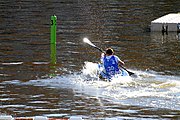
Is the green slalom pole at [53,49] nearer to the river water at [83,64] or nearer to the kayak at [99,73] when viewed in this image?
the river water at [83,64]

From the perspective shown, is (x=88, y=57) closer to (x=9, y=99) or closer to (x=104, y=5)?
(x=9, y=99)

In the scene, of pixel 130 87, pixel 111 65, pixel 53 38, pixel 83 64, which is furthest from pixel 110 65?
pixel 53 38

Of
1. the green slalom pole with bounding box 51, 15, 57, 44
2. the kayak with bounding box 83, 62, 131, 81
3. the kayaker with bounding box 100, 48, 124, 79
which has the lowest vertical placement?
the kayak with bounding box 83, 62, 131, 81

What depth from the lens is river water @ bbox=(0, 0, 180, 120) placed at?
20750 millimetres

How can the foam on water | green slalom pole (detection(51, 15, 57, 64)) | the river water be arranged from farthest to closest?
1. green slalom pole (detection(51, 15, 57, 64))
2. the foam on water
3. the river water

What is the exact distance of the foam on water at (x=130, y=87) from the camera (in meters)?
21.5

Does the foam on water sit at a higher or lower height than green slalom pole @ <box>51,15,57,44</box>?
lower

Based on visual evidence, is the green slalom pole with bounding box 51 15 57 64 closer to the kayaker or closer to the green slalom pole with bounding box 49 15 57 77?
the green slalom pole with bounding box 49 15 57 77

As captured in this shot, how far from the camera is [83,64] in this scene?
28797 millimetres

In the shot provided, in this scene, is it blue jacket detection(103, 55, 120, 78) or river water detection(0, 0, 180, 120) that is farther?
blue jacket detection(103, 55, 120, 78)

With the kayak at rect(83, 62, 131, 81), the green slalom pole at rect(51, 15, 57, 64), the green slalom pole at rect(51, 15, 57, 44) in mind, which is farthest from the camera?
the green slalom pole at rect(51, 15, 57, 44)

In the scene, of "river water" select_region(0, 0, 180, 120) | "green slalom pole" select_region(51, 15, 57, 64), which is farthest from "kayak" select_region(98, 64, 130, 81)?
"green slalom pole" select_region(51, 15, 57, 64)

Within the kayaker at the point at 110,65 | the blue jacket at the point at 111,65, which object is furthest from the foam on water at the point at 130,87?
the blue jacket at the point at 111,65

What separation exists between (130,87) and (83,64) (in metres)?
5.43
